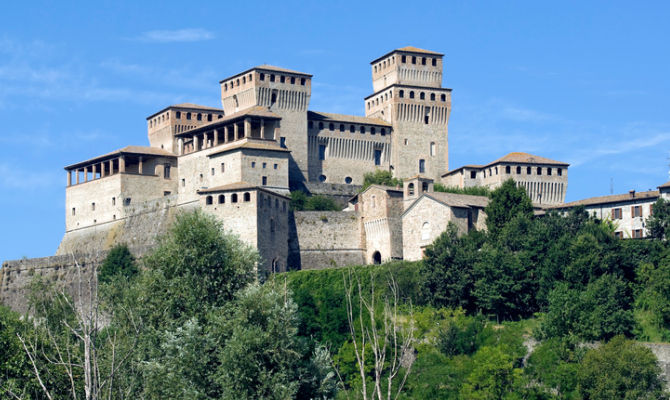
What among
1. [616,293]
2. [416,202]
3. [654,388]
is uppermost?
[416,202]

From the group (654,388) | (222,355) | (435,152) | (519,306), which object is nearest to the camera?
(222,355)

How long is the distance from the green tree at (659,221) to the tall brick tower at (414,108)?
23.2 meters

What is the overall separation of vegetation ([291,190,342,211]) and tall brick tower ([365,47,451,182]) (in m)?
9.09

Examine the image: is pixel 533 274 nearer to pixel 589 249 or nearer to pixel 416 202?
pixel 589 249

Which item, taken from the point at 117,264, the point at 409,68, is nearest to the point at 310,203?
the point at 117,264

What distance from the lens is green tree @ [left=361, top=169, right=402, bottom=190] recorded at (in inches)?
2921

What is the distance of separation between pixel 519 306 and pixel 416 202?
11343 millimetres

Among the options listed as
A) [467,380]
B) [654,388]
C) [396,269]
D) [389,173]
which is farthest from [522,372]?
[389,173]

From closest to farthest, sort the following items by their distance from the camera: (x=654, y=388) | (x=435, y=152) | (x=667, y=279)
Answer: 1. (x=654, y=388)
2. (x=667, y=279)
3. (x=435, y=152)

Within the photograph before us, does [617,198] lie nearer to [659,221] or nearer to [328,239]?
[659,221]

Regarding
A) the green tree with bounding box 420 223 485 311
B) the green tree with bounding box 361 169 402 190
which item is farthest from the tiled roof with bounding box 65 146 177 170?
the green tree with bounding box 420 223 485 311

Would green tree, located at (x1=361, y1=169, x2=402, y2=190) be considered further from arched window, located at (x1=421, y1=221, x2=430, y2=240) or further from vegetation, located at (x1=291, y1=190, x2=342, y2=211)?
arched window, located at (x1=421, y1=221, x2=430, y2=240)

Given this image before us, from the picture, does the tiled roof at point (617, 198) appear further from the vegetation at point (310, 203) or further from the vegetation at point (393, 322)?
the vegetation at point (310, 203)

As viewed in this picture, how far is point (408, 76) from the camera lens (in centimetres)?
8175
